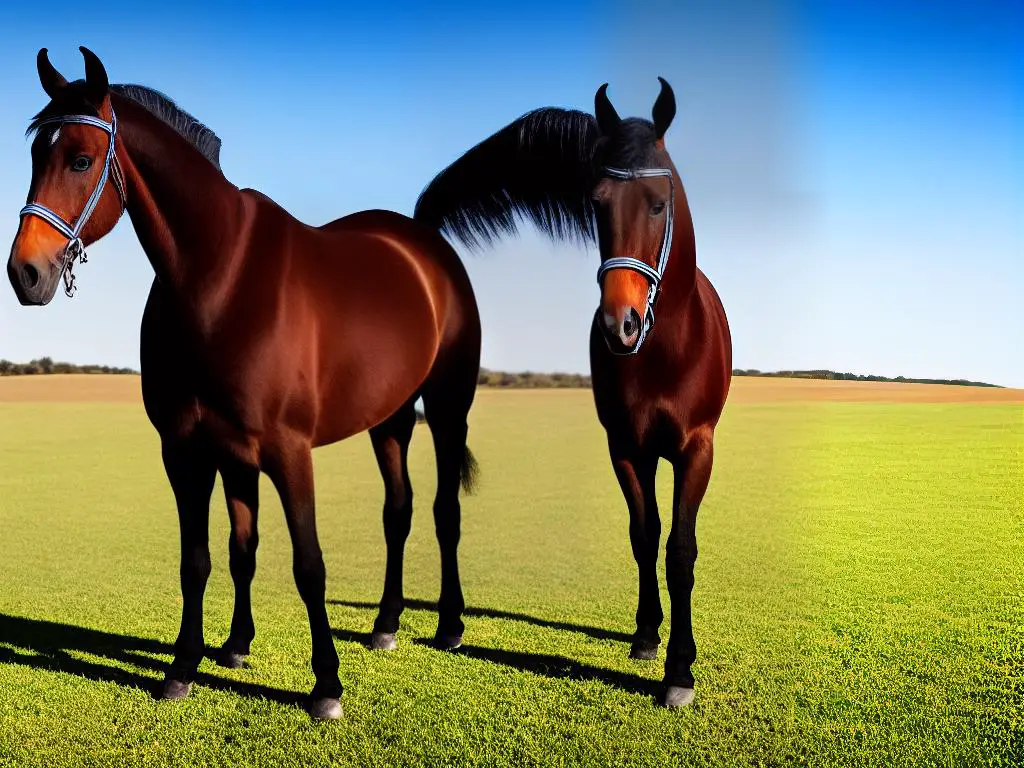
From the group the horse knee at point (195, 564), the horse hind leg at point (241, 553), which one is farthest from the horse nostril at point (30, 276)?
the horse knee at point (195, 564)

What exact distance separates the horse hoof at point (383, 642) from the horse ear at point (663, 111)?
138 inches

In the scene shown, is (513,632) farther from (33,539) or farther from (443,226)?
(33,539)

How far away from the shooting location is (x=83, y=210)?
12.7ft

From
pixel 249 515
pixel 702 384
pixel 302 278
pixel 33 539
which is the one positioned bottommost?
pixel 33 539

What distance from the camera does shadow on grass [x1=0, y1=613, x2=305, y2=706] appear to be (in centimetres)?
487

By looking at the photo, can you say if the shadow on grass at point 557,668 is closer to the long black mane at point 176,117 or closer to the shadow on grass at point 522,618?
the shadow on grass at point 522,618

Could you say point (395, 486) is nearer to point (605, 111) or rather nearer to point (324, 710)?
point (324, 710)

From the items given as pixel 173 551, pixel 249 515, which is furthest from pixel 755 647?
pixel 173 551

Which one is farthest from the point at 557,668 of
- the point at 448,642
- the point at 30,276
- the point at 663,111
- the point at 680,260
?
the point at 30,276

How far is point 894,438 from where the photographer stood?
16578 millimetres

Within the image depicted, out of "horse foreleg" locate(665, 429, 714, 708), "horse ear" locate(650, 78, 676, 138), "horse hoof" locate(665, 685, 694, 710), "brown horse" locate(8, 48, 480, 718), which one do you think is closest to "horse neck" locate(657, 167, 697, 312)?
"horse ear" locate(650, 78, 676, 138)

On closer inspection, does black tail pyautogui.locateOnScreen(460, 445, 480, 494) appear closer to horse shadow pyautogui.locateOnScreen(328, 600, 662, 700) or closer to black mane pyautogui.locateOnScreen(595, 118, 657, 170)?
horse shadow pyautogui.locateOnScreen(328, 600, 662, 700)

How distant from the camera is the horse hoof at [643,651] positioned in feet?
17.7

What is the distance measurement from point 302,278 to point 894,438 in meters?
14.7
